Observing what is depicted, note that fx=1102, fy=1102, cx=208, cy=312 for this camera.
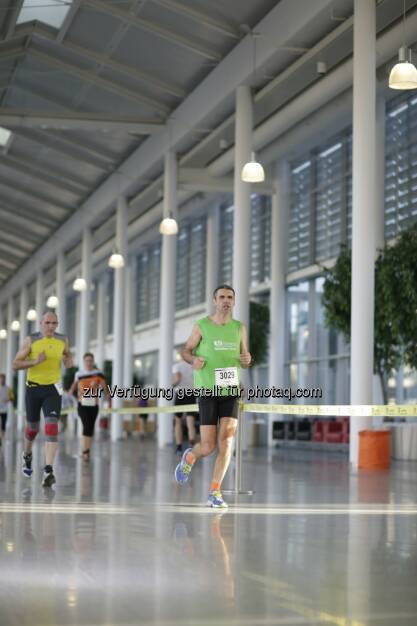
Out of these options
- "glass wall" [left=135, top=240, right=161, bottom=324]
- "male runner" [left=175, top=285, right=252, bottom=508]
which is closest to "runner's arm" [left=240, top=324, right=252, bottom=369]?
"male runner" [left=175, top=285, right=252, bottom=508]

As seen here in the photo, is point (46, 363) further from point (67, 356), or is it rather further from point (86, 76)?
point (86, 76)

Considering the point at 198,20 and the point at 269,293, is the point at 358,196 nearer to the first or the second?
the point at 198,20

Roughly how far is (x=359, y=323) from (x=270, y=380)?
13956 mm

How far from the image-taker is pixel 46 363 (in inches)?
500

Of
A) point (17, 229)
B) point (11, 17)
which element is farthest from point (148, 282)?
point (11, 17)

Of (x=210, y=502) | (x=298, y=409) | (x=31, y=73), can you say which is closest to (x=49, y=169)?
(x=31, y=73)

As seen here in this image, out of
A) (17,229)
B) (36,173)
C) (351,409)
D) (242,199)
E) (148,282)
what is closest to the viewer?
(351,409)

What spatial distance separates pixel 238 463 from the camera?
12.2 meters

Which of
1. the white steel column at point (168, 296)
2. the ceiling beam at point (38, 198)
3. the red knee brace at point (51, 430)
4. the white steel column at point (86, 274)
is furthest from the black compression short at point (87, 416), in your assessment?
the white steel column at point (86, 274)

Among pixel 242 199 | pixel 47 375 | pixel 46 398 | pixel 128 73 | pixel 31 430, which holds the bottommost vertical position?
pixel 31 430

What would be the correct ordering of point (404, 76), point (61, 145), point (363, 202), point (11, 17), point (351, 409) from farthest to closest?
point (61, 145)
point (11, 17)
point (363, 202)
point (404, 76)
point (351, 409)

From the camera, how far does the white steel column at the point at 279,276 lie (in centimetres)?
3081

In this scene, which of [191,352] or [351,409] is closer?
[191,352]

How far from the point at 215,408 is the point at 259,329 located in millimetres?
20532
